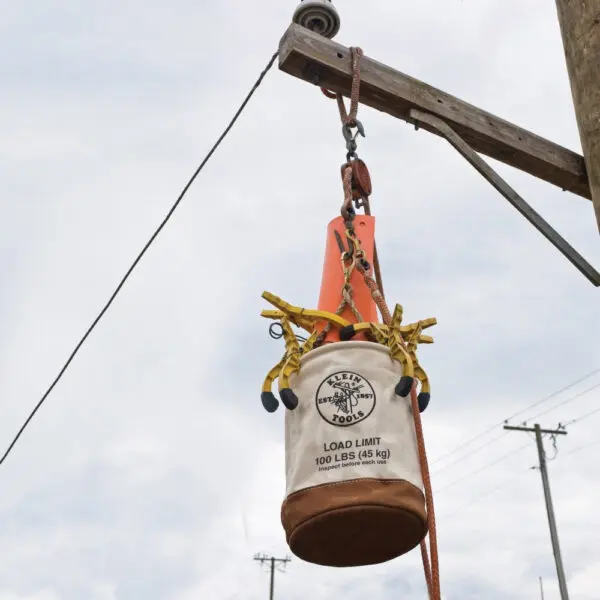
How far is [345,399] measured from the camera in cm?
304

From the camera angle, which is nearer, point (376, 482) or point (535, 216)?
point (376, 482)

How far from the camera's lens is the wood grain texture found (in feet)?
12.7

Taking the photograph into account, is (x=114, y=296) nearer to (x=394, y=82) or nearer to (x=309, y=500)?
(x=394, y=82)

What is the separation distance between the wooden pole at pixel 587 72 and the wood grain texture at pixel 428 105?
584 mm

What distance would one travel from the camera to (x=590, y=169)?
3428 millimetres

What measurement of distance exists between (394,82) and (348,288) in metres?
1.04

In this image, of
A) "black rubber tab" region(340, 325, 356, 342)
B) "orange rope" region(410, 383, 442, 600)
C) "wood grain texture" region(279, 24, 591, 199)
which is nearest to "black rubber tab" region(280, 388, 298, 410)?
"black rubber tab" region(340, 325, 356, 342)

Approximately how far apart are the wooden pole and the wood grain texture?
584 millimetres

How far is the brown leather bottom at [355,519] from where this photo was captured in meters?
2.90

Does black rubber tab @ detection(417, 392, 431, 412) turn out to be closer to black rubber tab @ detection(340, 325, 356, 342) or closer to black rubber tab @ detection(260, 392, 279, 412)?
black rubber tab @ detection(340, 325, 356, 342)

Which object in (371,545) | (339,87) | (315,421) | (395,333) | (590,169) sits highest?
(339,87)

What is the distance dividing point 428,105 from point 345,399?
4.96 ft

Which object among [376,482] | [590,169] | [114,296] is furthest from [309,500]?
[114,296]

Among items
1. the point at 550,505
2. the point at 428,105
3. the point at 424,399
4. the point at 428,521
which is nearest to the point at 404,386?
the point at 424,399
